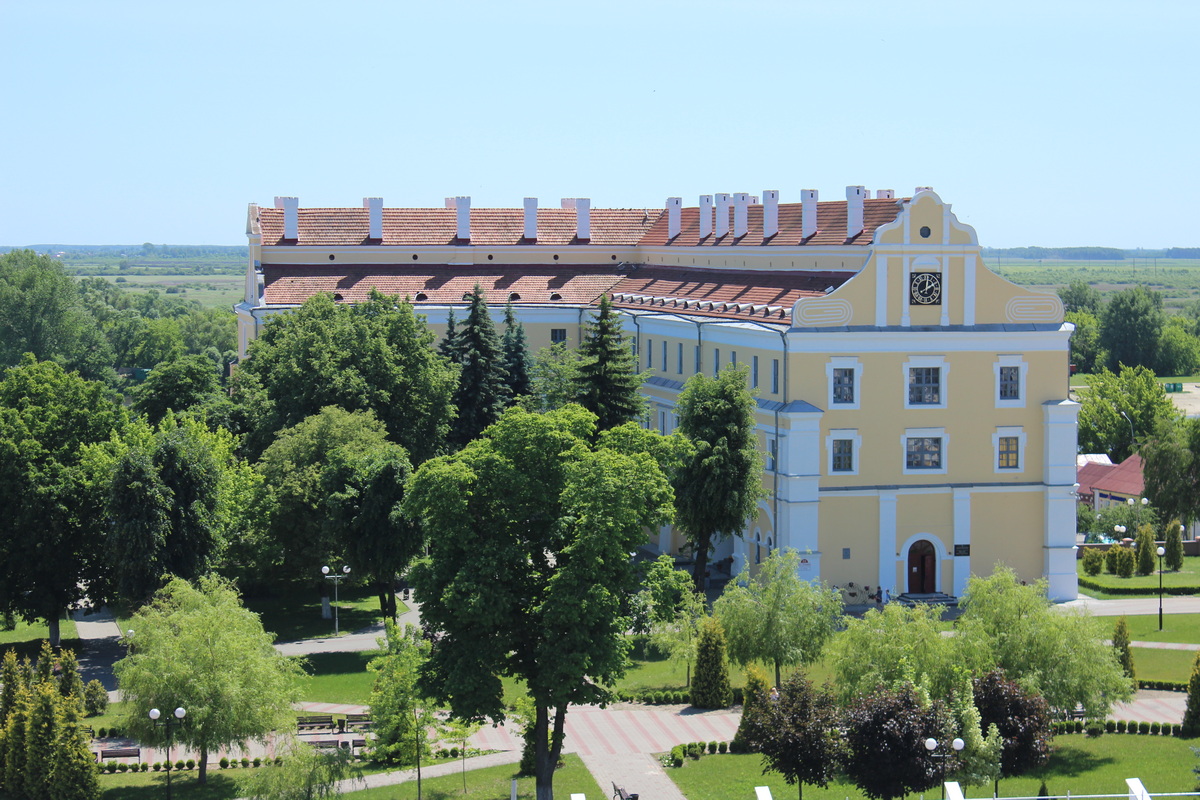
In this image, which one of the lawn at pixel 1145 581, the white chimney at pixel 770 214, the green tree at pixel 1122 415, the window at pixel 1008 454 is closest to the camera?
the window at pixel 1008 454

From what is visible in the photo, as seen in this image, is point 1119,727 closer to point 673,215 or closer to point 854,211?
point 854,211

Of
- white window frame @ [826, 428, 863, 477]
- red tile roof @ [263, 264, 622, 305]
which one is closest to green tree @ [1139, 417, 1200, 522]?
white window frame @ [826, 428, 863, 477]

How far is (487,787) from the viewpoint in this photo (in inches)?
1435

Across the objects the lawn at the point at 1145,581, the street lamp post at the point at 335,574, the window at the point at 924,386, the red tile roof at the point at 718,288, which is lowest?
the lawn at the point at 1145,581

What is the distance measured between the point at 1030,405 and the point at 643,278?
25742mm

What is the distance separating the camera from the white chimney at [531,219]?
81.0 m

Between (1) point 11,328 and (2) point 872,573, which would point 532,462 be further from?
(1) point 11,328

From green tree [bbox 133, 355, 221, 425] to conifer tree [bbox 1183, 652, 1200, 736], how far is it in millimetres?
48797

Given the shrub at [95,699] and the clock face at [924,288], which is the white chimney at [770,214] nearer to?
the clock face at [924,288]

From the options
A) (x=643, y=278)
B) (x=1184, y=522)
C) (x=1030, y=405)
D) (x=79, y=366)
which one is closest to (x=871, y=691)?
(x=1030, y=405)

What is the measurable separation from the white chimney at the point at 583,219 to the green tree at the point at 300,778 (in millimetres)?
50962

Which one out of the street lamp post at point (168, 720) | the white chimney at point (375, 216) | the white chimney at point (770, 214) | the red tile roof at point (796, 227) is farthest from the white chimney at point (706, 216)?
the street lamp post at point (168, 720)

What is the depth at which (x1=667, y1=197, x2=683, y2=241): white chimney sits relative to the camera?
78812 millimetres

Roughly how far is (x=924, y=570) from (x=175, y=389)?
38171 millimetres
